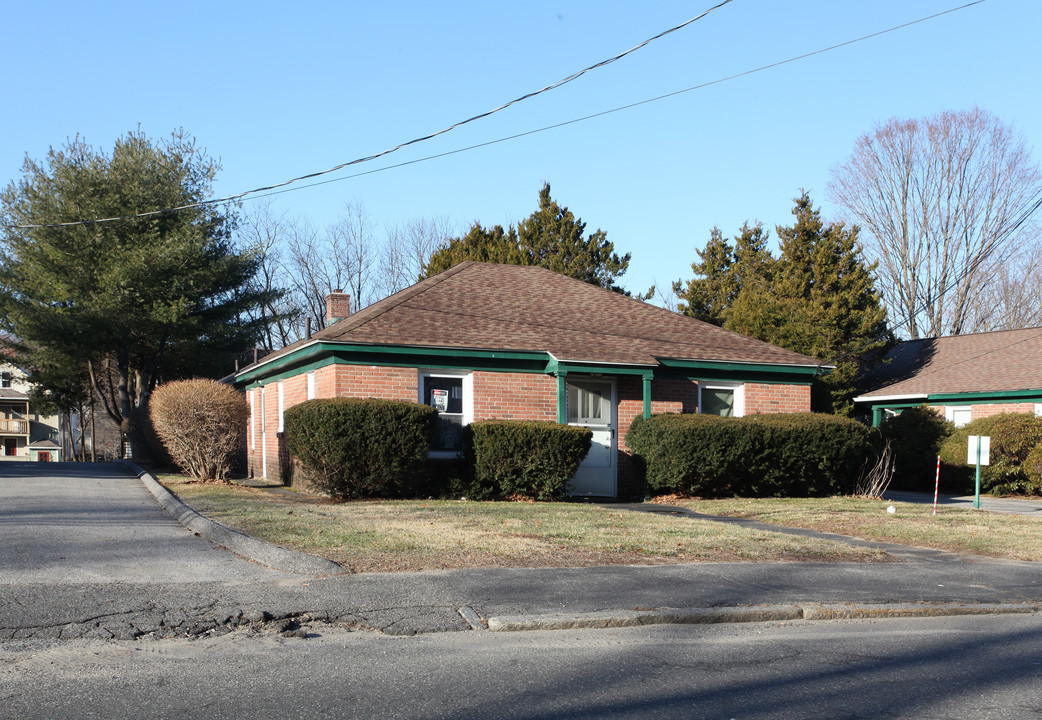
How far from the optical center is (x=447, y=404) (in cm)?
1727

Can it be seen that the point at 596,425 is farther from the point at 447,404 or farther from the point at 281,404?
the point at 281,404

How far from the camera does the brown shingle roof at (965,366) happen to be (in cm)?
2500

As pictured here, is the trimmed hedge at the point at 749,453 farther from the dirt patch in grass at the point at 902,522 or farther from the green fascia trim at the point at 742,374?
the green fascia trim at the point at 742,374

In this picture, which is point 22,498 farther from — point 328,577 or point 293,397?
point 328,577

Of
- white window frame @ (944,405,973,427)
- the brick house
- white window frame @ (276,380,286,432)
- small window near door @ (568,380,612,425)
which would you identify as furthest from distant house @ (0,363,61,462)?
white window frame @ (944,405,973,427)

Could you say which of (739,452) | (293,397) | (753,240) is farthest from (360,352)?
(753,240)

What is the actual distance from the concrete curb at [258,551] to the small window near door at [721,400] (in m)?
10.7

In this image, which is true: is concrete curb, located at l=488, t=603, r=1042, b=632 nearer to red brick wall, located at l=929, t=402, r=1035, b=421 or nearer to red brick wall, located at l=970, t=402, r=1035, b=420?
red brick wall, located at l=970, t=402, r=1035, b=420

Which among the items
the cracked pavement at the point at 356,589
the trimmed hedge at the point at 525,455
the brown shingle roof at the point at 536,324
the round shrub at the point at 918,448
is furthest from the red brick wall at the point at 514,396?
the round shrub at the point at 918,448

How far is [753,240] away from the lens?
133 feet

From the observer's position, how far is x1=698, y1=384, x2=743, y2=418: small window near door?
751 inches

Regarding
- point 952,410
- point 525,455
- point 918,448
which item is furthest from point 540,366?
point 952,410

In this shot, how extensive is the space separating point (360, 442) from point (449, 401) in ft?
9.26

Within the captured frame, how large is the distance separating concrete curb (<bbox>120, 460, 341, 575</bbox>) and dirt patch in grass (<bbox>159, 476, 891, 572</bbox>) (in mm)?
235
